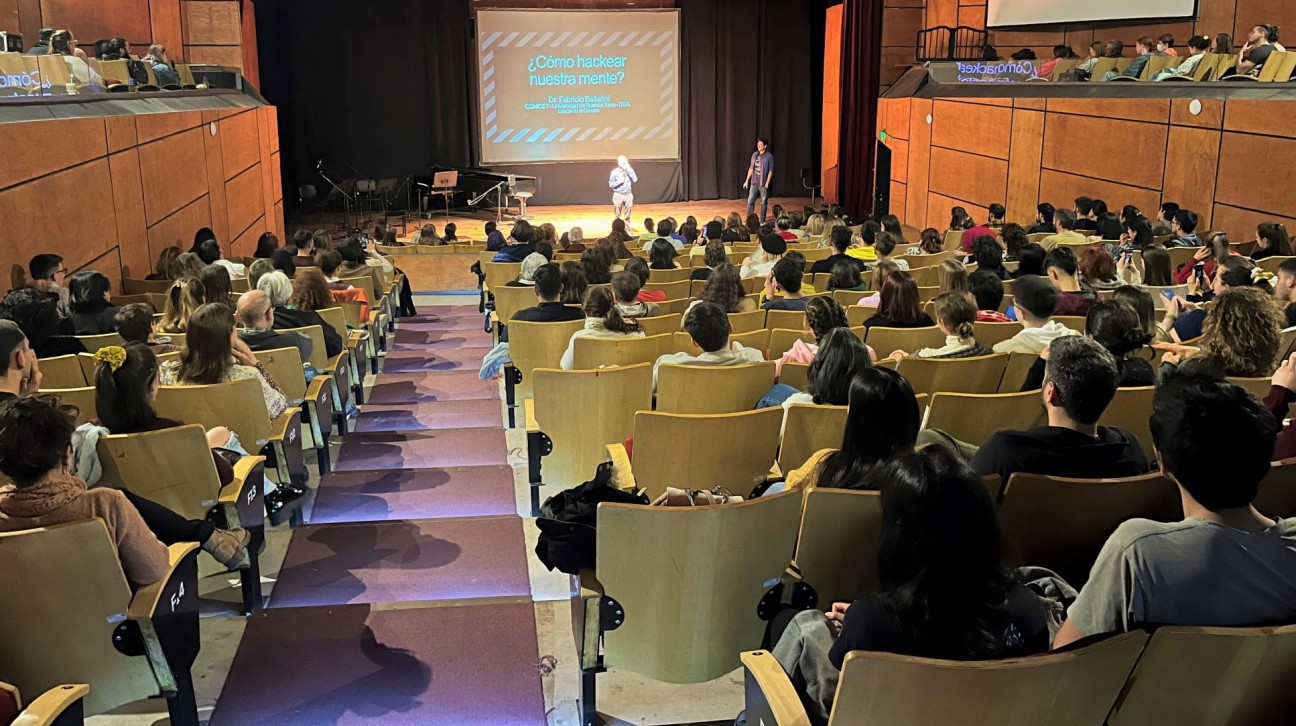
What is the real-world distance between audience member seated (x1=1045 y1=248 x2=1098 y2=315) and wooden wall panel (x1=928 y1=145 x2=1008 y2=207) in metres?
8.07

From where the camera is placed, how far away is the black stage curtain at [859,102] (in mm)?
15812

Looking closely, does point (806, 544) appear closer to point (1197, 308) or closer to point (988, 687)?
point (988, 687)

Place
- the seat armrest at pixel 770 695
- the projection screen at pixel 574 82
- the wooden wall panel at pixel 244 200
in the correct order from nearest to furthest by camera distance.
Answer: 1. the seat armrest at pixel 770 695
2. the wooden wall panel at pixel 244 200
3. the projection screen at pixel 574 82

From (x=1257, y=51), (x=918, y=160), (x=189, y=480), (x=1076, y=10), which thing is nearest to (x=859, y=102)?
(x=918, y=160)

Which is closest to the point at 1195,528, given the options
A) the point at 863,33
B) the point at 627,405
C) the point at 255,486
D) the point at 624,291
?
the point at 627,405

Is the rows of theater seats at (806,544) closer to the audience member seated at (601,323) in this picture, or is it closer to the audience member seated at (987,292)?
the audience member seated at (601,323)

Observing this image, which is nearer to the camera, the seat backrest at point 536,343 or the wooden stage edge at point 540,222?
the seat backrest at point 536,343

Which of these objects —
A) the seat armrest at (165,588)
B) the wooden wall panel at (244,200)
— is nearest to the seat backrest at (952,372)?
the seat armrest at (165,588)

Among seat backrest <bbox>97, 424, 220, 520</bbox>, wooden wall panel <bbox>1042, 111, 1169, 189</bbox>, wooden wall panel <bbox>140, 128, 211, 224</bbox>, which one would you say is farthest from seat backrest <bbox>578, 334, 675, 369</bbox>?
wooden wall panel <bbox>1042, 111, 1169, 189</bbox>

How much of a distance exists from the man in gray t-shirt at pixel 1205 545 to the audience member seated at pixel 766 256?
544 cm

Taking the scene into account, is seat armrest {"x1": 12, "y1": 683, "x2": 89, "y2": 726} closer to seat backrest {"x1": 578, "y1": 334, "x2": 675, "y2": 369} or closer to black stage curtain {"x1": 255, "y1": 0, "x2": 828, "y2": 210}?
seat backrest {"x1": 578, "y1": 334, "x2": 675, "y2": 369}

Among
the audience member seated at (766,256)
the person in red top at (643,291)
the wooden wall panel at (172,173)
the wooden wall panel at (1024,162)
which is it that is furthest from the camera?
the wooden wall panel at (1024,162)

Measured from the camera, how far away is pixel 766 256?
8.02 meters

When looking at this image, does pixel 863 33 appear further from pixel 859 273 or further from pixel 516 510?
pixel 516 510
